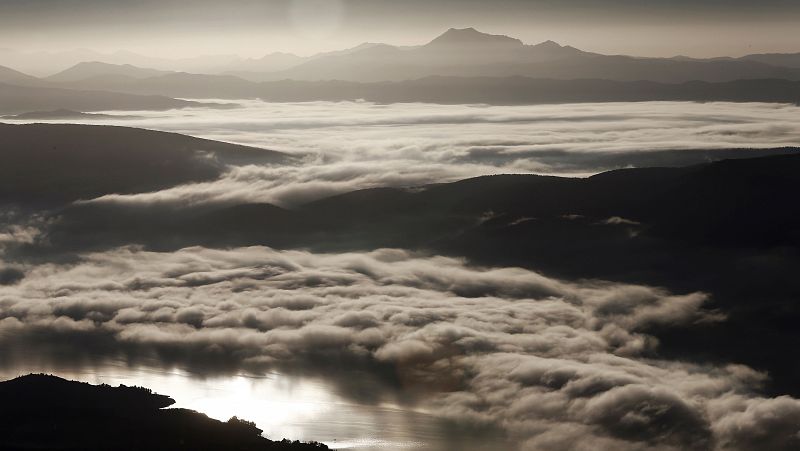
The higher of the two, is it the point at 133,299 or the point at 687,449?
the point at 133,299

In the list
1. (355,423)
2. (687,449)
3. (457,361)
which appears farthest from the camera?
(457,361)

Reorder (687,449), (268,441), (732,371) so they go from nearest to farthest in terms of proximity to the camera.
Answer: (268,441), (687,449), (732,371)

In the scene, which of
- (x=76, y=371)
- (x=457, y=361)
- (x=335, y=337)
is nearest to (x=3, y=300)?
(x=76, y=371)

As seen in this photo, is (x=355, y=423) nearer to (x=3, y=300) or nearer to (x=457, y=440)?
(x=457, y=440)

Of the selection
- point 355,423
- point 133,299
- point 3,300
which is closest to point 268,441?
point 355,423

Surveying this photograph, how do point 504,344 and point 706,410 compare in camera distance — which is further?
point 504,344

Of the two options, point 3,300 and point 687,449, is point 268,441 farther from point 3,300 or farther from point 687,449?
point 3,300
